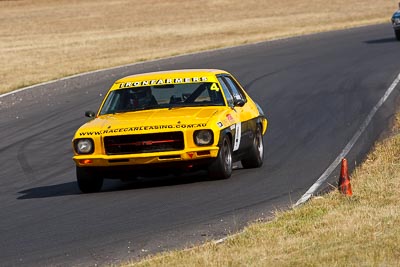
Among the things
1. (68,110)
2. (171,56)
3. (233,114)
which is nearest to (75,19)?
(171,56)

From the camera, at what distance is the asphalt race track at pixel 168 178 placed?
9.08 m

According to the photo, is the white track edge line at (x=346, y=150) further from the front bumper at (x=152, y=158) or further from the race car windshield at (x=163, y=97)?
the race car windshield at (x=163, y=97)

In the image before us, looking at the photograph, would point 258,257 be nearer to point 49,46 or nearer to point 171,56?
point 171,56

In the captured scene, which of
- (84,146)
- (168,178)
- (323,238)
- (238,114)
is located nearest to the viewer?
(323,238)

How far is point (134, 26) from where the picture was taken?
2090 inches

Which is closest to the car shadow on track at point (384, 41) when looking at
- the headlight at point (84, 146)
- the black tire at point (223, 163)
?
the black tire at point (223, 163)

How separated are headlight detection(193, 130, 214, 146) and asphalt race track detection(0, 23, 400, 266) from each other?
1.53 ft

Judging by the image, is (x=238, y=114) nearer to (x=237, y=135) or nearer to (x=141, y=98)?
(x=237, y=135)

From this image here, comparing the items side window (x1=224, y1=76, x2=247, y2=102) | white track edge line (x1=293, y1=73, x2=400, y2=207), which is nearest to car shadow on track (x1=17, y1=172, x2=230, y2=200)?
side window (x1=224, y1=76, x2=247, y2=102)

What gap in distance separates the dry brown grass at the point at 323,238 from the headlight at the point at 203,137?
233 cm

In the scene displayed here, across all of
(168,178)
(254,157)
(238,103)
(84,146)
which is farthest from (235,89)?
(84,146)

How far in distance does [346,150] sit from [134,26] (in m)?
38.9

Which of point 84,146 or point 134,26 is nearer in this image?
point 84,146

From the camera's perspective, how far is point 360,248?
24.1ft
